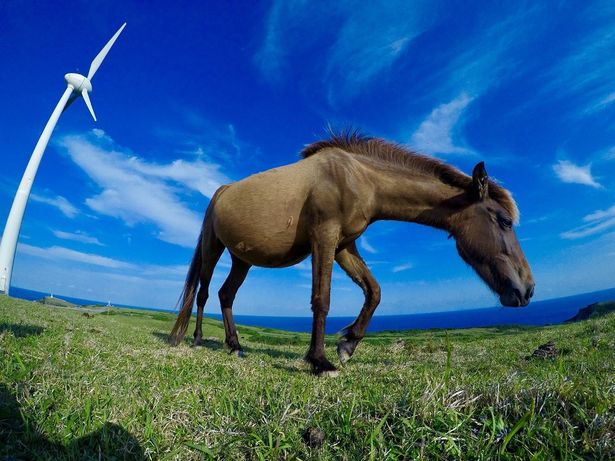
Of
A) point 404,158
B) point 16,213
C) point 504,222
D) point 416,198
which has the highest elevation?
point 16,213

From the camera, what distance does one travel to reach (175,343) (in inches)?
287

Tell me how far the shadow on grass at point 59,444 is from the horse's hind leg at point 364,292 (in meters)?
4.10

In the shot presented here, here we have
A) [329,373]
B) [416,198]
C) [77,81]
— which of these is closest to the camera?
[329,373]

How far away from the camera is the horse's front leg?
15.0ft

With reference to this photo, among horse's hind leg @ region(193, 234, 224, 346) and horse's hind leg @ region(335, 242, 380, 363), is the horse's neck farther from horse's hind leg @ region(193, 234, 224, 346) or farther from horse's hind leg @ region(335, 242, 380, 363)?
horse's hind leg @ region(193, 234, 224, 346)

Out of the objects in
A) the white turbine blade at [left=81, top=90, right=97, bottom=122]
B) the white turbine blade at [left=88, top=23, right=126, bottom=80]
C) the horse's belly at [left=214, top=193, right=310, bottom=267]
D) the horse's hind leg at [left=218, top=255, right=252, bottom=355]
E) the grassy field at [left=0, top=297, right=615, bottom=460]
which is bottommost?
the grassy field at [left=0, top=297, right=615, bottom=460]

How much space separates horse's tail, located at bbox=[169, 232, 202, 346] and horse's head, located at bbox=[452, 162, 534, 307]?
18.2ft

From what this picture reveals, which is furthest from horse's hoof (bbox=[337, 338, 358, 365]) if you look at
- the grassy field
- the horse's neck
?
the grassy field

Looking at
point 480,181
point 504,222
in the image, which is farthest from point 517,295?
point 480,181

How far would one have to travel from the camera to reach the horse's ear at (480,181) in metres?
5.41

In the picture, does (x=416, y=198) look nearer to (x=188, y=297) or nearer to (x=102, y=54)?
(x=188, y=297)

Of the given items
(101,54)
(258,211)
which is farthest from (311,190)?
(101,54)

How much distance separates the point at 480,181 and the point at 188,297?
20.4 ft

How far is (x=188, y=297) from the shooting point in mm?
7832
